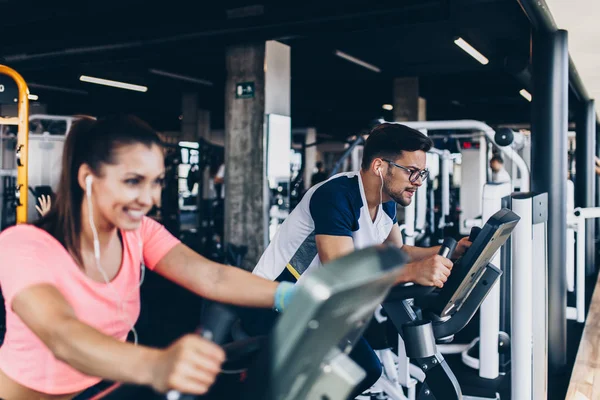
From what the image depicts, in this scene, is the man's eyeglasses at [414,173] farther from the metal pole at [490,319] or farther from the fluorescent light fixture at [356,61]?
the fluorescent light fixture at [356,61]

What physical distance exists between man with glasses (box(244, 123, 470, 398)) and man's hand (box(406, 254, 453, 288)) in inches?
6.7

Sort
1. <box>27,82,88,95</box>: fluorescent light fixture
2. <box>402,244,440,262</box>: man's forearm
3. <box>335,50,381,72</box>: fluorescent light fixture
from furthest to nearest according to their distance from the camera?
1. <box>27,82,88,95</box>: fluorescent light fixture
2. <box>335,50,381,72</box>: fluorescent light fixture
3. <box>402,244,440,262</box>: man's forearm

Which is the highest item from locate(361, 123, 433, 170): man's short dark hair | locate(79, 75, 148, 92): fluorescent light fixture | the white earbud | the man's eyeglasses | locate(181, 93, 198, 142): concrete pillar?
locate(79, 75, 148, 92): fluorescent light fixture

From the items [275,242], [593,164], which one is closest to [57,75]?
[593,164]

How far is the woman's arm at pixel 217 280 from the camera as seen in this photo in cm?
126

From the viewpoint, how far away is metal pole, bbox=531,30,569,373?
3.77 m

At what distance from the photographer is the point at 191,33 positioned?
5711mm

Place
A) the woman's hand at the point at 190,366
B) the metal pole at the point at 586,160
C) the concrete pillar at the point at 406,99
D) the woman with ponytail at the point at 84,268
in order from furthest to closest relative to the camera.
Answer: the concrete pillar at the point at 406,99 → the metal pole at the point at 586,160 → the woman with ponytail at the point at 84,268 → the woman's hand at the point at 190,366

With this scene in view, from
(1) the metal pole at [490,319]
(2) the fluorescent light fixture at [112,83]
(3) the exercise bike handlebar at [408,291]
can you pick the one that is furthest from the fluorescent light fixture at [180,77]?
(3) the exercise bike handlebar at [408,291]

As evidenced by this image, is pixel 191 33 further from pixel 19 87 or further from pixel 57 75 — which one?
pixel 57 75

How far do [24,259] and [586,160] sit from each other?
292 inches

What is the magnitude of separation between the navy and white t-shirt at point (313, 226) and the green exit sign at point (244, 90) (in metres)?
4.58

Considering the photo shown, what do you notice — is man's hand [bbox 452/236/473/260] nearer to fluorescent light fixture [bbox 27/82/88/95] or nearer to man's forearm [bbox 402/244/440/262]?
man's forearm [bbox 402/244/440/262]

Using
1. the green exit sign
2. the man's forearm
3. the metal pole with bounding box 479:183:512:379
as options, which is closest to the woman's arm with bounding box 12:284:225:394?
the man's forearm
